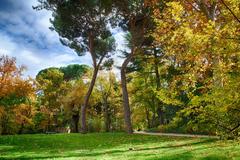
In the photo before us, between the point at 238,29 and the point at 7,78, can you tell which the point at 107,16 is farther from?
the point at 238,29

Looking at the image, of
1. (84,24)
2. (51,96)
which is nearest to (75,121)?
(51,96)

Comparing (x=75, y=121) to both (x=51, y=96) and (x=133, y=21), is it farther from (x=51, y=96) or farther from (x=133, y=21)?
(x=133, y=21)

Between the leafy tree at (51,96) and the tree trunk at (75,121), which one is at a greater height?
the leafy tree at (51,96)

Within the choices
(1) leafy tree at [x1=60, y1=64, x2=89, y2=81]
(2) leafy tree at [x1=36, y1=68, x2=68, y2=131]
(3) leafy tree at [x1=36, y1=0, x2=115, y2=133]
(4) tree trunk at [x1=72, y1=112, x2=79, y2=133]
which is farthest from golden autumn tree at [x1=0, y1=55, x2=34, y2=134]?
(1) leafy tree at [x1=60, y1=64, x2=89, y2=81]

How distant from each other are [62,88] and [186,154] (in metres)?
47.1

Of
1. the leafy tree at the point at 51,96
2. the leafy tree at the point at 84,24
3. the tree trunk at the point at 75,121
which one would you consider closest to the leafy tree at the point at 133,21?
the leafy tree at the point at 84,24

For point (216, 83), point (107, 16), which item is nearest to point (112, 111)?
point (107, 16)

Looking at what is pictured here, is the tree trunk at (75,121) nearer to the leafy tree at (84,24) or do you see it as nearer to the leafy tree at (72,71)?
the leafy tree at (72,71)

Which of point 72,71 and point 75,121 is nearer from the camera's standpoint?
point 75,121

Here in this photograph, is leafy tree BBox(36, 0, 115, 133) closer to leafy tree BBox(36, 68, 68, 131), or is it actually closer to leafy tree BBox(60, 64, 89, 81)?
leafy tree BBox(36, 68, 68, 131)

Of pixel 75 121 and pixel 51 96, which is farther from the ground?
pixel 51 96

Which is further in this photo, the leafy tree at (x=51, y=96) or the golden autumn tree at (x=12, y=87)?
the leafy tree at (x=51, y=96)

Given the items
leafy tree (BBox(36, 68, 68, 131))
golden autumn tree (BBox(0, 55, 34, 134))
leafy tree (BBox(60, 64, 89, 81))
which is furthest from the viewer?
leafy tree (BBox(60, 64, 89, 81))

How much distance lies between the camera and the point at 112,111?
61.3m
